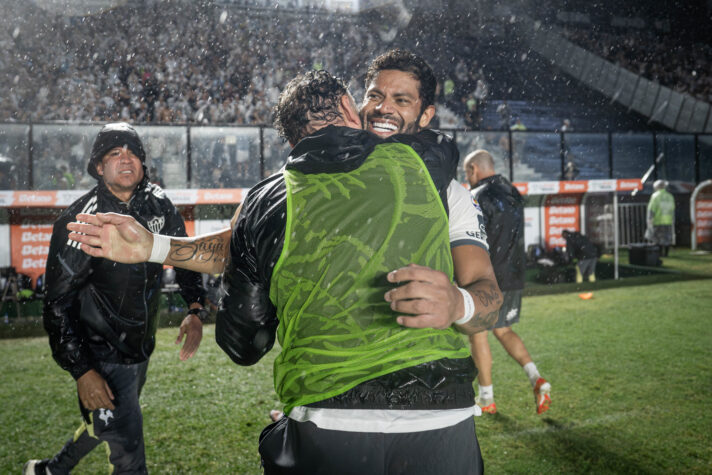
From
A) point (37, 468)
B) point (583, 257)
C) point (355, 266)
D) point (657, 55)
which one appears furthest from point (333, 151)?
point (657, 55)

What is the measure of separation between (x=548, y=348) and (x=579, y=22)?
26.9 meters

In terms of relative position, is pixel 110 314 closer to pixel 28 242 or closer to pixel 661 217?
pixel 28 242

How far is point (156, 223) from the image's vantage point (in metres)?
3.33

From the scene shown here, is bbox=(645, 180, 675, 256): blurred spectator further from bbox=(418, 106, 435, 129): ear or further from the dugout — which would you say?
bbox=(418, 106, 435, 129): ear

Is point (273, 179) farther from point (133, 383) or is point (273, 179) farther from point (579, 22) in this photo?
point (579, 22)

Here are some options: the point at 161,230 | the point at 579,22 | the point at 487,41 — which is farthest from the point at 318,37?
the point at 161,230

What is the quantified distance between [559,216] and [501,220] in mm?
9205

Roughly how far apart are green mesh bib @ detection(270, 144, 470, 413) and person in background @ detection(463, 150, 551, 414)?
343cm

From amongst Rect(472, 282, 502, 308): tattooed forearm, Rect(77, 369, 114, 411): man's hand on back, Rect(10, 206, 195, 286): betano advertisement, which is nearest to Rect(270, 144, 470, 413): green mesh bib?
Rect(472, 282, 502, 308): tattooed forearm

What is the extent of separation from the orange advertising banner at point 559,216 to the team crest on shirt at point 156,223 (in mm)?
11371

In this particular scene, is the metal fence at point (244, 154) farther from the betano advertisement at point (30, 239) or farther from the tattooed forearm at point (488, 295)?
the tattooed forearm at point (488, 295)

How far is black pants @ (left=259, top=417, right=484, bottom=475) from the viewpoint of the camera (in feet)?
5.31

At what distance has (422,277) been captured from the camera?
4.73ft

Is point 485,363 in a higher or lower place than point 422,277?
lower
